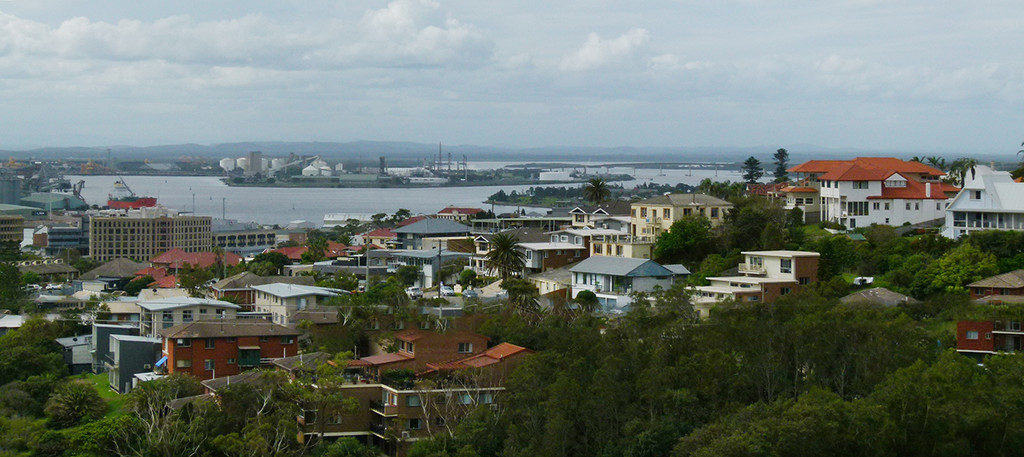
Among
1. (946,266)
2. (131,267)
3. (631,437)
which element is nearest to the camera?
(631,437)

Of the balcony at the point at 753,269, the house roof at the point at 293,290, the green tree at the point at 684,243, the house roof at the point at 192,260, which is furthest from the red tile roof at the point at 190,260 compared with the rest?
the balcony at the point at 753,269

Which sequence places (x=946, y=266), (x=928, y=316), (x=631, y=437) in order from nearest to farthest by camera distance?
(x=631, y=437)
(x=928, y=316)
(x=946, y=266)

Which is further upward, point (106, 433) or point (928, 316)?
point (928, 316)

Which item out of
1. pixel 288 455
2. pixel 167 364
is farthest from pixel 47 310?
pixel 288 455

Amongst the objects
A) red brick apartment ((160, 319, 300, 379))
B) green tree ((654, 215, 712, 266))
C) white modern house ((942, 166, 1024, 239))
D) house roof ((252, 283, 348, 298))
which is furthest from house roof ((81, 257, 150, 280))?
white modern house ((942, 166, 1024, 239))

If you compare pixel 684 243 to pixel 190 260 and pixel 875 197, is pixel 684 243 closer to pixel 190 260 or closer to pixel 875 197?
pixel 875 197

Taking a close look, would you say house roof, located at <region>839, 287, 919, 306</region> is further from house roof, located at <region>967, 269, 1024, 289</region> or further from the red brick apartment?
the red brick apartment

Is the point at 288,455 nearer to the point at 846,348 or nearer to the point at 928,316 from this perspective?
the point at 846,348

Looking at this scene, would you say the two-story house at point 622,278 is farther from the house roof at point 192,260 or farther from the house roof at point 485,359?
the house roof at point 192,260
